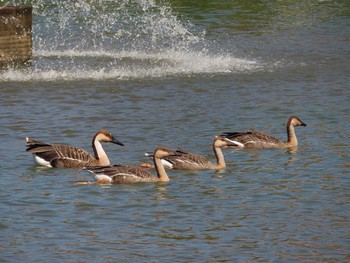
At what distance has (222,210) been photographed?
56.0 feet

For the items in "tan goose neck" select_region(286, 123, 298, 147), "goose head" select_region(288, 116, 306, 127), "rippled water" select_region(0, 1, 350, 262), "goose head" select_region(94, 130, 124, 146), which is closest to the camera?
"rippled water" select_region(0, 1, 350, 262)

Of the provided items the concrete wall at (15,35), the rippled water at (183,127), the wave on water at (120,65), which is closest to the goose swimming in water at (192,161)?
the rippled water at (183,127)

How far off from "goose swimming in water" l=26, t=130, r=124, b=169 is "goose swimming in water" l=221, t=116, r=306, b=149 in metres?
2.97

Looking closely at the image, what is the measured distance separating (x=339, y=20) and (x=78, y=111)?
20168 millimetres

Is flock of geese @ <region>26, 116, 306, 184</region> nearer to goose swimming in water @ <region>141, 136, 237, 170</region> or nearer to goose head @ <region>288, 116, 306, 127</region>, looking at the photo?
goose swimming in water @ <region>141, 136, 237, 170</region>

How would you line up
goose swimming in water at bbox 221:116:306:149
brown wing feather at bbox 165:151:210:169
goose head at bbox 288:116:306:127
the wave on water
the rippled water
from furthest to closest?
1. the wave on water
2. goose head at bbox 288:116:306:127
3. goose swimming in water at bbox 221:116:306:149
4. brown wing feather at bbox 165:151:210:169
5. the rippled water

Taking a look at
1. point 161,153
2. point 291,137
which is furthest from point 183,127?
point 161,153

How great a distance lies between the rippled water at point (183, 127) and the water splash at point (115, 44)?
93 mm

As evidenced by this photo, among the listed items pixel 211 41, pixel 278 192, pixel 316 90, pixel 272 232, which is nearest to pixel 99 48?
pixel 211 41

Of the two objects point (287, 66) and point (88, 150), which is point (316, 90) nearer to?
point (287, 66)

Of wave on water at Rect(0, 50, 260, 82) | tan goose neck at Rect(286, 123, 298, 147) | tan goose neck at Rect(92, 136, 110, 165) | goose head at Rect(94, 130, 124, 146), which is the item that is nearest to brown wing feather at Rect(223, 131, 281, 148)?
tan goose neck at Rect(286, 123, 298, 147)

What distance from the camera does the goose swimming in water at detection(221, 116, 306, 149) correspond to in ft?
71.7

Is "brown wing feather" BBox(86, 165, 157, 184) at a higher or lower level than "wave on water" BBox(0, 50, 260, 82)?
lower

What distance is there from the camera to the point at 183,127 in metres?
24.3
